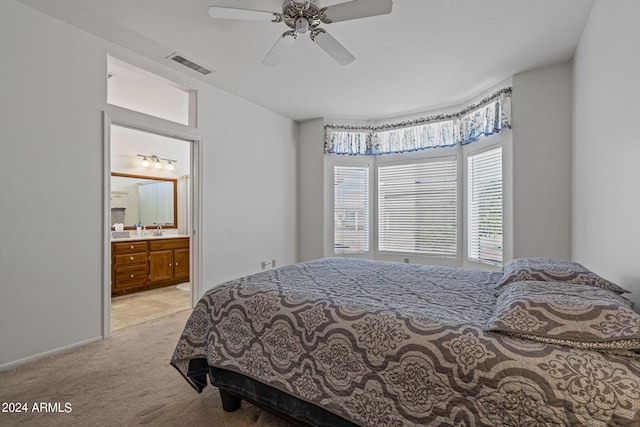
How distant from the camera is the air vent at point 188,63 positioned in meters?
2.99

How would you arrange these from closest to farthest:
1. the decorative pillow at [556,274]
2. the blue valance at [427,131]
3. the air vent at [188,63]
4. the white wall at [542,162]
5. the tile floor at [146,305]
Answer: the decorative pillow at [556,274], the air vent at [188,63], the white wall at [542,162], the tile floor at [146,305], the blue valance at [427,131]

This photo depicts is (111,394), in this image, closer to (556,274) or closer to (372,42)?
(556,274)

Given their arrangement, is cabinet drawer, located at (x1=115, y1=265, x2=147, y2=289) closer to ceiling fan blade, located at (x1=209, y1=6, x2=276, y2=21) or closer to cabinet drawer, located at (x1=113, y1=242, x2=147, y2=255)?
cabinet drawer, located at (x1=113, y1=242, x2=147, y2=255)

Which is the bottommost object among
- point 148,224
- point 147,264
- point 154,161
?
point 147,264

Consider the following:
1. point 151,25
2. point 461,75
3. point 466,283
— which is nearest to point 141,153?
point 151,25

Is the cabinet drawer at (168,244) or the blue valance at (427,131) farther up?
the blue valance at (427,131)

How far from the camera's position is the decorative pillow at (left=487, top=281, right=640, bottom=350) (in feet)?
3.33

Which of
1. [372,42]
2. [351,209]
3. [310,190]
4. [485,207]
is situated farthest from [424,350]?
[310,190]

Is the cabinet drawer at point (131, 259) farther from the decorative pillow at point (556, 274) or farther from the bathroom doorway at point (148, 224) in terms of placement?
the decorative pillow at point (556, 274)

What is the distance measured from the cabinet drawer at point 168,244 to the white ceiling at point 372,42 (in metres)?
2.61

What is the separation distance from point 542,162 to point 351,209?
102 inches

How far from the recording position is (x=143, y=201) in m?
5.22

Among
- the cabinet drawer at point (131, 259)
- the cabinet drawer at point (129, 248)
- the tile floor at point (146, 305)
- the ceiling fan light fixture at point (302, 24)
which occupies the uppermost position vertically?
the ceiling fan light fixture at point (302, 24)

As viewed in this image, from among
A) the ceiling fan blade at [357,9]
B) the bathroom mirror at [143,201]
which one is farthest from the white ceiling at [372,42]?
the bathroom mirror at [143,201]
